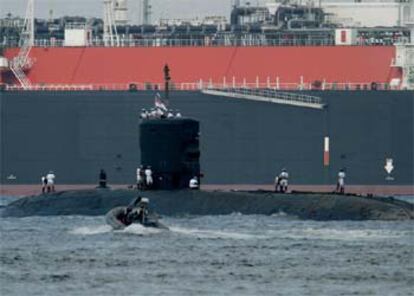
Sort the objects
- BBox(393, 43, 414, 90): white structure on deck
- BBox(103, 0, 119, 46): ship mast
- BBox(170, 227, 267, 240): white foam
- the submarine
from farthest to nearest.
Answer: BBox(103, 0, 119, 46): ship mast → BBox(393, 43, 414, 90): white structure on deck → the submarine → BBox(170, 227, 267, 240): white foam

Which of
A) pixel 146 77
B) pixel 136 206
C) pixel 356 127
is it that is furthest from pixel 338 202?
pixel 146 77

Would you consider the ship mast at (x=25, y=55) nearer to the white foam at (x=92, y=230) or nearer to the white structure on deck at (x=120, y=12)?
the white structure on deck at (x=120, y=12)

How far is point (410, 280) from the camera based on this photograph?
2881cm

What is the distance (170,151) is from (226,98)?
19995 mm

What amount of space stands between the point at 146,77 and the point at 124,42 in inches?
116

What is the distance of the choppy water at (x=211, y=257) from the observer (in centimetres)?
2788

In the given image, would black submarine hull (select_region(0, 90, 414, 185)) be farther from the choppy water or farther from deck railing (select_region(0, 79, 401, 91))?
the choppy water

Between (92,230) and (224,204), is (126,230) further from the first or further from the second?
(224,204)

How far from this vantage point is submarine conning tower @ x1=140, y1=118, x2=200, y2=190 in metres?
44.2

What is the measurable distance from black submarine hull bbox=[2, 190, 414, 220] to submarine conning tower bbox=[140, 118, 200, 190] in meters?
0.86

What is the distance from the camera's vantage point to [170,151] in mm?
44281

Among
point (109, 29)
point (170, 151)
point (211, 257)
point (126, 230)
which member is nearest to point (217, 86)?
point (109, 29)

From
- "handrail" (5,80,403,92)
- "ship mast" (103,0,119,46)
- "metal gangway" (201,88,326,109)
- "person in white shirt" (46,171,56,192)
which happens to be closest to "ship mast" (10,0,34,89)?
"handrail" (5,80,403,92)

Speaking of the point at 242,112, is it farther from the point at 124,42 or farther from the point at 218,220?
the point at 218,220
